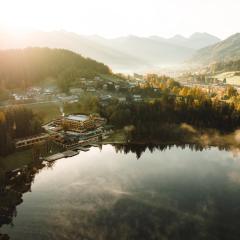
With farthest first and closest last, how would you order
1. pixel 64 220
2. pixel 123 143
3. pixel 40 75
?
pixel 40 75, pixel 123 143, pixel 64 220

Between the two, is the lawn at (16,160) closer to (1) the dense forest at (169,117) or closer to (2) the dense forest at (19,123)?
(2) the dense forest at (19,123)

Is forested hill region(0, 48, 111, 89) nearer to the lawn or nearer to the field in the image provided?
the lawn

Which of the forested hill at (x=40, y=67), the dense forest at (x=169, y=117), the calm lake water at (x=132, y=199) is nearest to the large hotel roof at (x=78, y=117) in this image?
the dense forest at (x=169, y=117)

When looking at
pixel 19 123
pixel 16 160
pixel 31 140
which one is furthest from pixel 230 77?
pixel 16 160

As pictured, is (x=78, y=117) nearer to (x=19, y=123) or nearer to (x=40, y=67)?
(x=19, y=123)

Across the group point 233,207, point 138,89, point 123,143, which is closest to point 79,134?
point 123,143

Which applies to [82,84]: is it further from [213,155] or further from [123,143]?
[213,155]
